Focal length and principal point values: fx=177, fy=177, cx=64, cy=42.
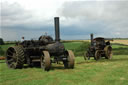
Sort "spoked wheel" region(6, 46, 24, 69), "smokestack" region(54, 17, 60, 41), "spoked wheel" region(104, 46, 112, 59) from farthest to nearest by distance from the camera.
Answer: "spoked wheel" region(104, 46, 112, 59)
"spoked wheel" region(6, 46, 24, 69)
"smokestack" region(54, 17, 60, 41)

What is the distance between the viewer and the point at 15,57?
12.5 metres

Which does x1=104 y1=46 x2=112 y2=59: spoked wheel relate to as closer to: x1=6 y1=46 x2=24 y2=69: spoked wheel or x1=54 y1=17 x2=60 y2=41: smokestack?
x1=54 y1=17 x2=60 y2=41: smokestack

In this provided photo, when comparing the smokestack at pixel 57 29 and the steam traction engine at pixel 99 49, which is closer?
the smokestack at pixel 57 29

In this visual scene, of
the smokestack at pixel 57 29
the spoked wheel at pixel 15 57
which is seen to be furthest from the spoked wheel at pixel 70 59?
the spoked wheel at pixel 15 57

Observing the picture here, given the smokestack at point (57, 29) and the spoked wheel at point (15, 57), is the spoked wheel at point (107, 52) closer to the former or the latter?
the smokestack at point (57, 29)

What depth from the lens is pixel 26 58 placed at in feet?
41.2

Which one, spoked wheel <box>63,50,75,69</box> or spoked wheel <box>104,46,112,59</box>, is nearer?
spoked wheel <box>63,50,75,69</box>

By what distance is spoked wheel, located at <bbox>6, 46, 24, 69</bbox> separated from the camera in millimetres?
11796

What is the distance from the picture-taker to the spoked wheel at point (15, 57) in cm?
1180

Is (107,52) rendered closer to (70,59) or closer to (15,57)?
(70,59)

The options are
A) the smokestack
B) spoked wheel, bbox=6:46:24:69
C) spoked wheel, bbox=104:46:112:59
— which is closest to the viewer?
the smokestack

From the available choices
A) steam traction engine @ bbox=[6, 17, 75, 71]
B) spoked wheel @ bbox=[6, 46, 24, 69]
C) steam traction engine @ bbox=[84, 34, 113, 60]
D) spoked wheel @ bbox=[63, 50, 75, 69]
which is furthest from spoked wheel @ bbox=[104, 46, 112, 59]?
spoked wheel @ bbox=[6, 46, 24, 69]

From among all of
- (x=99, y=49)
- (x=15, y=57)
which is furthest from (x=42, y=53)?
(x=99, y=49)

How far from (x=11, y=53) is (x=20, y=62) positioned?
1.93 meters
